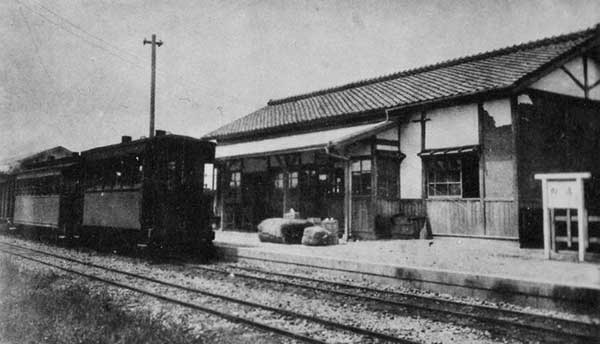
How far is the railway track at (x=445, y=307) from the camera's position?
500 cm

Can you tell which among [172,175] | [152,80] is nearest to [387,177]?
A: [172,175]

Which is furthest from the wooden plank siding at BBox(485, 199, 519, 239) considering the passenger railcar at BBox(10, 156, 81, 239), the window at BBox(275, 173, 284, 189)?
the passenger railcar at BBox(10, 156, 81, 239)

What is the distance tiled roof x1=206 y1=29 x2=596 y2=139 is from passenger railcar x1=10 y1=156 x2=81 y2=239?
6.92 meters

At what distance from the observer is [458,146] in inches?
457

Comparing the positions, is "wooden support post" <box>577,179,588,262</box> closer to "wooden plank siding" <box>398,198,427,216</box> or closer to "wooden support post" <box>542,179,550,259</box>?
"wooden support post" <box>542,179,550,259</box>

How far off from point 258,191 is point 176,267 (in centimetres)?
729

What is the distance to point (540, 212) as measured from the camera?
9.84m

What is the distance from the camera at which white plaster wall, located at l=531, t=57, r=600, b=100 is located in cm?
1133

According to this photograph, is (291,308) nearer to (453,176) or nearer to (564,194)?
(564,194)

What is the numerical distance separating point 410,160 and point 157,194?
715 centimetres

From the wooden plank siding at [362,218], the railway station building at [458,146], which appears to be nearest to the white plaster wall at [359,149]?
the railway station building at [458,146]

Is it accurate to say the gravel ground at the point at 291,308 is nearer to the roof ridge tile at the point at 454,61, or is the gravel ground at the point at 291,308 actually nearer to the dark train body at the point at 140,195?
the dark train body at the point at 140,195

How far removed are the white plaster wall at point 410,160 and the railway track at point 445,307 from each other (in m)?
5.57

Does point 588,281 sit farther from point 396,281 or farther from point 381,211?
point 381,211
